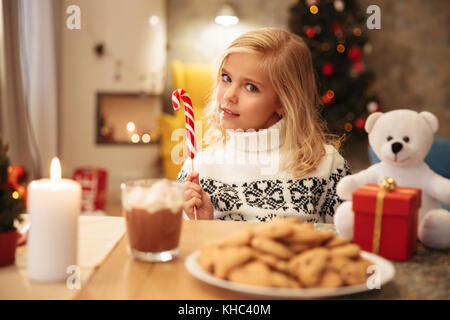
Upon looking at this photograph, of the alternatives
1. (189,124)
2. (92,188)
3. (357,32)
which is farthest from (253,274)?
(357,32)

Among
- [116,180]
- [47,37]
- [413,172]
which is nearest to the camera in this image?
[413,172]

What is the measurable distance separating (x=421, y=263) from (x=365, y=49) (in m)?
4.95

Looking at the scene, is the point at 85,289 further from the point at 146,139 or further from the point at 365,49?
the point at 365,49

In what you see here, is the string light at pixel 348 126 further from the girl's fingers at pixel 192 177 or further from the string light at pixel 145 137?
the girl's fingers at pixel 192 177

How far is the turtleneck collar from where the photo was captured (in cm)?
150

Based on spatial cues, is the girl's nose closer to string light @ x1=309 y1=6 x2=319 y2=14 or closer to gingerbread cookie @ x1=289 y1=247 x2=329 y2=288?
gingerbread cookie @ x1=289 y1=247 x2=329 y2=288

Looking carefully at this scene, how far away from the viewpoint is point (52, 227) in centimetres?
65

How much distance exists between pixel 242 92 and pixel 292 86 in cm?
18

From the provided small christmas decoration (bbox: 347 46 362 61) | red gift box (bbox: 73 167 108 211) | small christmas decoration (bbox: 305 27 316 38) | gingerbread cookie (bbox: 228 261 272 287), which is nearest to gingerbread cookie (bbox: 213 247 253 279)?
gingerbread cookie (bbox: 228 261 272 287)

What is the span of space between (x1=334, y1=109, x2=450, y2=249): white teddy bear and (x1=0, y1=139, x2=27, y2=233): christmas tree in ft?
1.90

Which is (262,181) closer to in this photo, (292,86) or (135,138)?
(292,86)
